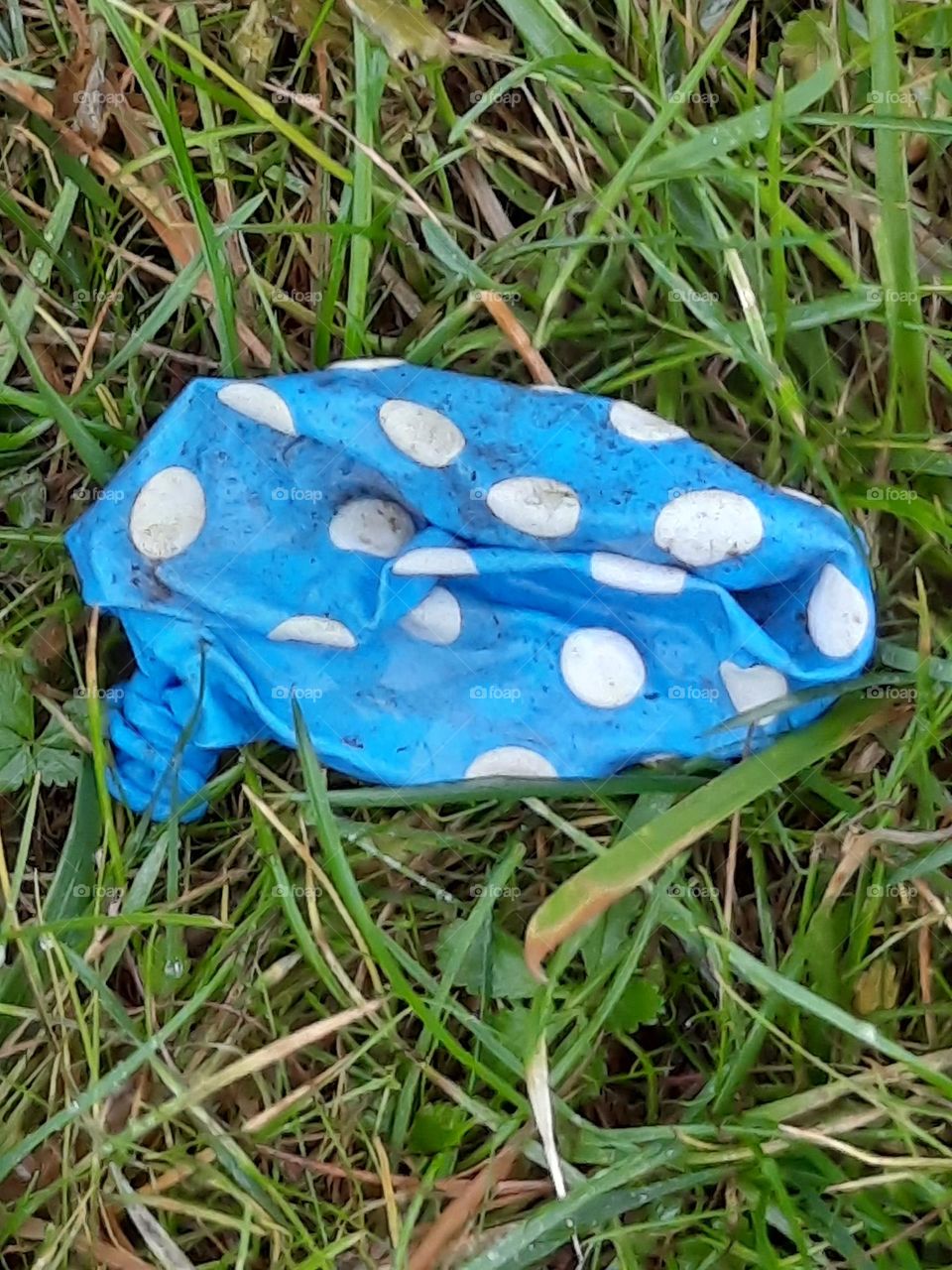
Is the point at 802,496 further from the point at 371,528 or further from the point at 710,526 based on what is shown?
the point at 371,528

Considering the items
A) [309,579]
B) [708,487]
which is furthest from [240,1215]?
[708,487]

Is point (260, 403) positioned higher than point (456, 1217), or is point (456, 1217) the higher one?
point (260, 403)

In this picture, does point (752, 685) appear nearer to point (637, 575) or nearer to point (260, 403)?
point (637, 575)

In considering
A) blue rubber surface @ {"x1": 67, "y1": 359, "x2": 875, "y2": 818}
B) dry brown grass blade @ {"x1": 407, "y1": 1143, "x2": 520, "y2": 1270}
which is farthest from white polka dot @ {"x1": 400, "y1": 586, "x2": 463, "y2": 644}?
dry brown grass blade @ {"x1": 407, "y1": 1143, "x2": 520, "y2": 1270}

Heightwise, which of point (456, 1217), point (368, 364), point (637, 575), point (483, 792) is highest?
point (368, 364)

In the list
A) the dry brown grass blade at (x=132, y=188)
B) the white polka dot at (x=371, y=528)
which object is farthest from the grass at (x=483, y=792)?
the white polka dot at (x=371, y=528)

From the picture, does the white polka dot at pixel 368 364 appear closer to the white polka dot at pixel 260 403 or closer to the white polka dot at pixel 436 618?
the white polka dot at pixel 260 403

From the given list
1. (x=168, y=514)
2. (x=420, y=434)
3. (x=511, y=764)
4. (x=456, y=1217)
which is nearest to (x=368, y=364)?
(x=420, y=434)
